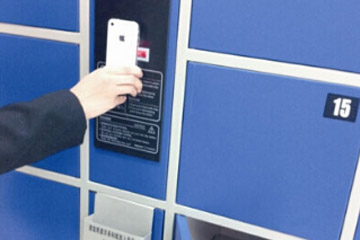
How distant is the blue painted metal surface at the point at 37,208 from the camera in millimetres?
989

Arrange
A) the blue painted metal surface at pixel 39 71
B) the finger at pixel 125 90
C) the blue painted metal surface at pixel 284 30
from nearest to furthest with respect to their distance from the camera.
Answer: the blue painted metal surface at pixel 284 30, the finger at pixel 125 90, the blue painted metal surface at pixel 39 71

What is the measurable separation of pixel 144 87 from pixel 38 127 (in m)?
0.23

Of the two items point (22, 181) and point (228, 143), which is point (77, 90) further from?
point (22, 181)

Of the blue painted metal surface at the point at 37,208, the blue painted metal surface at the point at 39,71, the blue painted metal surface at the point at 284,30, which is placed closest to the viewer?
the blue painted metal surface at the point at 284,30

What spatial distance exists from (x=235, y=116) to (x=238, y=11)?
0.19m

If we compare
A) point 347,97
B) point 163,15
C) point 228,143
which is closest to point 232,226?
point 228,143

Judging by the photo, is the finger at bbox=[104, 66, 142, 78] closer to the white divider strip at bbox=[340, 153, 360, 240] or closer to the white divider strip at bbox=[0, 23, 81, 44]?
the white divider strip at bbox=[0, 23, 81, 44]

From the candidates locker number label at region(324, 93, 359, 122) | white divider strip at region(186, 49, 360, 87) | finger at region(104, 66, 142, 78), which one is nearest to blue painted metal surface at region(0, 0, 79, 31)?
finger at region(104, 66, 142, 78)

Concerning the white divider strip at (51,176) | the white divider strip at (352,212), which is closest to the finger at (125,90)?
the white divider strip at (51,176)

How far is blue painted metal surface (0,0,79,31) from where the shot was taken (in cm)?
84

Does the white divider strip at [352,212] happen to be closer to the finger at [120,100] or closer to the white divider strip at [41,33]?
the finger at [120,100]

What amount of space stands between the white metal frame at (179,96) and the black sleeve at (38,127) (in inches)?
6.9

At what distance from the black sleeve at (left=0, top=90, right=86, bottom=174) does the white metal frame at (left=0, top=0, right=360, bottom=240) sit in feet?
0.58

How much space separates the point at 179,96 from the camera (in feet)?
2.60
